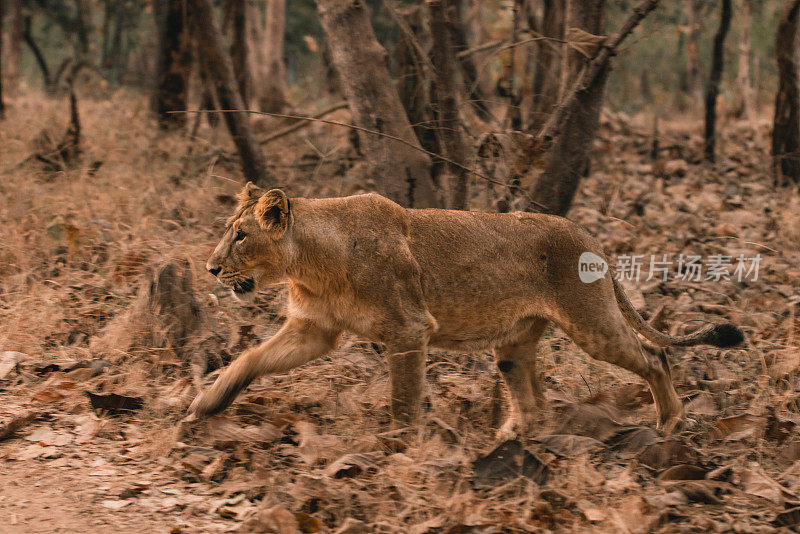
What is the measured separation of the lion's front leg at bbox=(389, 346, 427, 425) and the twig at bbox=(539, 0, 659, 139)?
257 centimetres

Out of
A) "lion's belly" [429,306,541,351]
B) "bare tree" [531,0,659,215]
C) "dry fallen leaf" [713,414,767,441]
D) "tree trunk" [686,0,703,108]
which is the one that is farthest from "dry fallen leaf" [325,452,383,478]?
"tree trunk" [686,0,703,108]

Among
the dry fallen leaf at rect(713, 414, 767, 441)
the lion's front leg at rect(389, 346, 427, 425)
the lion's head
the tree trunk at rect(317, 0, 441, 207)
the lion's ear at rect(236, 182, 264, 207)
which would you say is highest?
the tree trunk at rect(317, 0, 441, 207)

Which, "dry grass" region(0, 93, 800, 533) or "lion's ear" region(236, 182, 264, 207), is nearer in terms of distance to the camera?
"dry grass" region(0, 93, 800, 533)

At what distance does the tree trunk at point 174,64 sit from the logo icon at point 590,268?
336 inches

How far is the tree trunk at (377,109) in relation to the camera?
21.9 ft

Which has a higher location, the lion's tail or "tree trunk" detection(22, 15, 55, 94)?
"tree trunk" detection(22, 15, 55, 94)

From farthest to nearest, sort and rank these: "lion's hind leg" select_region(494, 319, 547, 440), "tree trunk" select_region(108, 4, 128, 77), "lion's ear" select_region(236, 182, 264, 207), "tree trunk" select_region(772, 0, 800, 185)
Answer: "tree trunk" select_region(108, 4, 128, 77) < "tree trunk" select_region(772, 0, 800, 185) < "lion's hind leg" select_region(494, 319, 547, 440) < "lion's ear" select_region(236, 182, 264, 207)

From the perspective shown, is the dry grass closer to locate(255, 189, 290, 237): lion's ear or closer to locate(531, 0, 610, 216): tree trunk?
locate(255, 189, 290, 237): lion's ear

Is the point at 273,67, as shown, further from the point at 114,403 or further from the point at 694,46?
the point at 114,403

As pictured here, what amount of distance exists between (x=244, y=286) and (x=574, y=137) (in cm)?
309

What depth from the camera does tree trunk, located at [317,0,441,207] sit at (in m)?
6.69

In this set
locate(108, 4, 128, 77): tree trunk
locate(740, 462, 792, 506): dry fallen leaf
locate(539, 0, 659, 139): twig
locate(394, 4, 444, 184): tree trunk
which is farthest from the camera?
locate(108, 4, 128, 77): tree trunk

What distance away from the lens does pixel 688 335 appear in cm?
539

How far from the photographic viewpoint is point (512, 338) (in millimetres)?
5250
